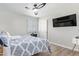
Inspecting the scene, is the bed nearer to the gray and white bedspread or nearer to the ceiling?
the gray and white bedspread

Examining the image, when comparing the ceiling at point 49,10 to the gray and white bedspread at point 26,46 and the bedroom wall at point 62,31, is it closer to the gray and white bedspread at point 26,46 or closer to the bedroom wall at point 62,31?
the bedroom wall at point 62,31

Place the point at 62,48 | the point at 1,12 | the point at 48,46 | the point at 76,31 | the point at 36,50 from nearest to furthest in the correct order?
1. the point at 1,12
2. the point at 76,31
3. the point at 62,48
4. the point at 36,50
5. the point at 48,46

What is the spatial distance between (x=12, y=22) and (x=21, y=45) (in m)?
0.57

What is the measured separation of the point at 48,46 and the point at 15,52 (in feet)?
Answer: 3.22

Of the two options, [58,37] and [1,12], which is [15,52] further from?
[58,37]

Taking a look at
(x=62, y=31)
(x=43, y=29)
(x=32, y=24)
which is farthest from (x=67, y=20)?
(x=32, y=24)

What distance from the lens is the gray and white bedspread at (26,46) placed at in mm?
1825

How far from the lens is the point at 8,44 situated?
5.59 ft

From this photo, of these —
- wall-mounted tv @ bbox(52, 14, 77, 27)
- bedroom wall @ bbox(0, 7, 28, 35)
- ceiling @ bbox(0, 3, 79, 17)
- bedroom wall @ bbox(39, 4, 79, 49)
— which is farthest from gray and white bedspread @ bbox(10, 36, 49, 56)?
wall-mounted tv @ bbox(52, 14, 77, 27)

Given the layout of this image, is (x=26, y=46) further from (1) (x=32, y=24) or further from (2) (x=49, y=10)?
(2) (x=49, y=10)

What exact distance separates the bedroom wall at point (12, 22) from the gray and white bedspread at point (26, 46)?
220 mm

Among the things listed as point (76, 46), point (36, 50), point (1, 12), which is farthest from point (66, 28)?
point (1, 12)

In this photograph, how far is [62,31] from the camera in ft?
6.33

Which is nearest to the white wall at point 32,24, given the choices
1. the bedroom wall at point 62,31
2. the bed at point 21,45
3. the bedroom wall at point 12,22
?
the bedroom wall at point 12,22
